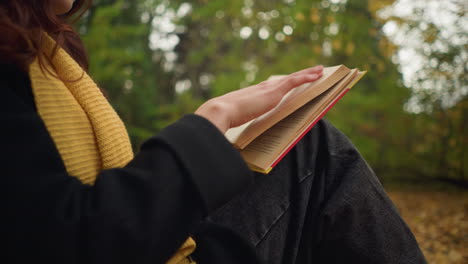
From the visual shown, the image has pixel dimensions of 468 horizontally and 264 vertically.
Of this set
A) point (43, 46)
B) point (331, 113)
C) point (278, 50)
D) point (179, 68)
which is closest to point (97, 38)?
point (278, 50)

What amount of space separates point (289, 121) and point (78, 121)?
518 mm

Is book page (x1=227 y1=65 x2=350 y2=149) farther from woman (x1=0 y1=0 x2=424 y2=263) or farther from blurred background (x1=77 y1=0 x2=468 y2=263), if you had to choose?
blurred background (x1=77 y1=0 x2=468 y2=263)

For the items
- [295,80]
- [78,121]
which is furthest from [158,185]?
[295,80]

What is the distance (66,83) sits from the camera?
0.81 metres

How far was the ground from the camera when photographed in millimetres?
2105

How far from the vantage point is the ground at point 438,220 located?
2105mm

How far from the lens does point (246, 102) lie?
2.72ft

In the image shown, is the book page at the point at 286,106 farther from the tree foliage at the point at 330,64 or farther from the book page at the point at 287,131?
the tree foliage at the point at 330,64

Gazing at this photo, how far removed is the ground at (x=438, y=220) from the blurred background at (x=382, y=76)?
0.01 metres

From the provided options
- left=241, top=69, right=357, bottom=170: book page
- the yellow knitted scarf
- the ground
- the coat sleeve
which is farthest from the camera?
the ground

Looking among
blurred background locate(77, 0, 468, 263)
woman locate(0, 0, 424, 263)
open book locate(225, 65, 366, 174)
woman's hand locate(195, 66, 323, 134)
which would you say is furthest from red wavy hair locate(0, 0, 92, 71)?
blurred background locate(77, 0, 468, 263)

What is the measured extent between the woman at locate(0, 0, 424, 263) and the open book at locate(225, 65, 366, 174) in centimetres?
4

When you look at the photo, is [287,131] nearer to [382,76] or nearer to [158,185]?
[158,185]

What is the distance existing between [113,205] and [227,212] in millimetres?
409
